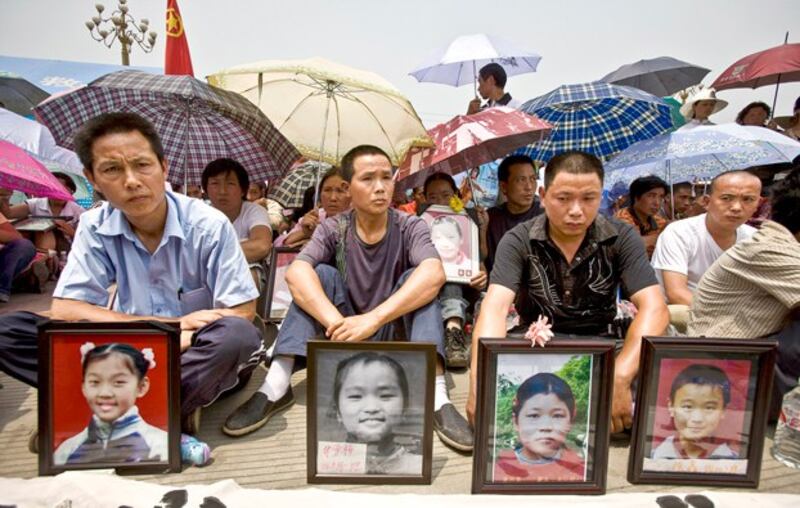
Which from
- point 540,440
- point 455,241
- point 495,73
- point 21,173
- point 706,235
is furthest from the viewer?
point 495,73

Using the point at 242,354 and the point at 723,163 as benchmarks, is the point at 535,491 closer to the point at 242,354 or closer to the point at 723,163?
the point at 242,354

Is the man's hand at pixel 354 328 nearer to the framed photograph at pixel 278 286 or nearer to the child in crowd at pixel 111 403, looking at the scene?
the child in crowd at pixel 111 403

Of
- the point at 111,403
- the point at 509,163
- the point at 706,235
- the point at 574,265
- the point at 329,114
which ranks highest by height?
the point at 329,114

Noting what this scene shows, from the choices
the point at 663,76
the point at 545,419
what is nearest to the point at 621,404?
the point at 545,419

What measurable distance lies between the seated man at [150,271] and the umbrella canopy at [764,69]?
6.69m

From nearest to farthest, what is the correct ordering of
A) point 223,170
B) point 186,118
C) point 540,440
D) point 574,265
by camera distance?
1. point 540,440
2. point 574,265
3. point 223,170
4. point 186,118

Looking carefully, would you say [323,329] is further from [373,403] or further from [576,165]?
[576,165]

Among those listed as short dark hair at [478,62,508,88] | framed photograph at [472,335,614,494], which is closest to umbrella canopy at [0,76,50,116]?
short dark hair at [478,62,508,88]

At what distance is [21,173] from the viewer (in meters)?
3.52

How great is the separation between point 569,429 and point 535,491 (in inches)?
10.4

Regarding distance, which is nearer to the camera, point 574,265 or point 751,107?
point 574,265

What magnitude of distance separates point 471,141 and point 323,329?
2125mm

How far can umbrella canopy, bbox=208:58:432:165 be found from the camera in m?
4.43

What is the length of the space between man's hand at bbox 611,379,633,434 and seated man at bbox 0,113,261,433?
1660mm
